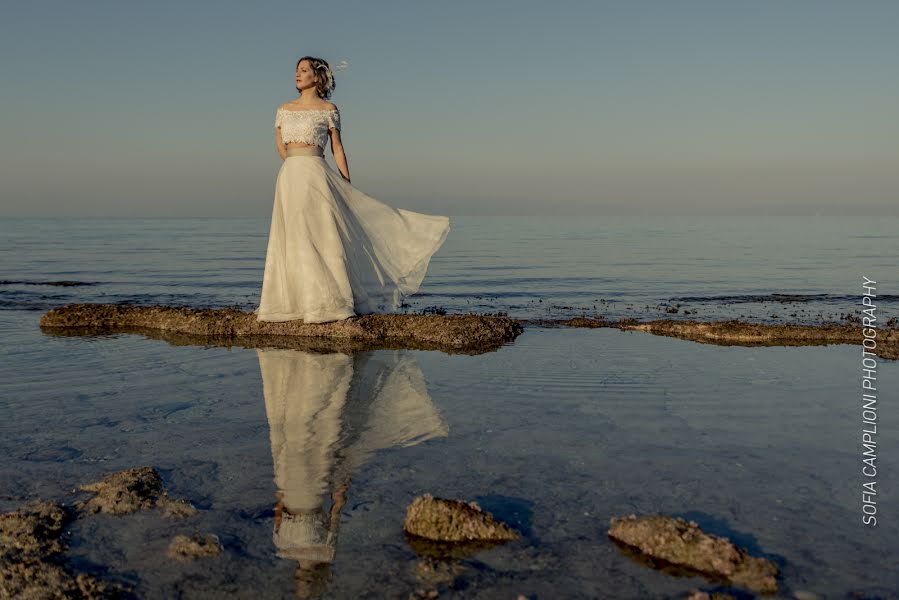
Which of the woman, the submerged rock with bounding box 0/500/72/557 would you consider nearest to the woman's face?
the woman

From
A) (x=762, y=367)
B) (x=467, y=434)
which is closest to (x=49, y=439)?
(x=467, y=434)

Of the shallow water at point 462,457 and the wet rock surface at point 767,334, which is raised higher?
the wet rock surface at point 767,334

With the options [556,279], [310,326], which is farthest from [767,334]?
[556,279]

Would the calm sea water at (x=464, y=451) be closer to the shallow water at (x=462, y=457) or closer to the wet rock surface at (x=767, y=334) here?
the shallow water at (x=462, y=457)

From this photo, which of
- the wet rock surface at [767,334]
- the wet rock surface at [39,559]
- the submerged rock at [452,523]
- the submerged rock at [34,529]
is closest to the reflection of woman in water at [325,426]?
the submerged rock at [452,523]

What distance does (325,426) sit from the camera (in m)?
5.92

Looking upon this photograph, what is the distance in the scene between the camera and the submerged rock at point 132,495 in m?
4.20

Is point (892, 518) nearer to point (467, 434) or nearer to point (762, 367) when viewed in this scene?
point (467, 434)

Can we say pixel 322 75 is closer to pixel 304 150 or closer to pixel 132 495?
pixel 304 150

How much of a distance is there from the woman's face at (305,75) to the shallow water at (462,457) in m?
3.84

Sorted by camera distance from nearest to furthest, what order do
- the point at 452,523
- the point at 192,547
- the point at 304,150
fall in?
the point at 192,547 → the point at 452,523 → the point at 304,150

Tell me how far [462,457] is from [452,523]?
4.35 ft

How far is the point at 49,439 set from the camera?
5562 millimetres

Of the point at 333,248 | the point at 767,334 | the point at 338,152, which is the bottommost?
the point at 767,334
